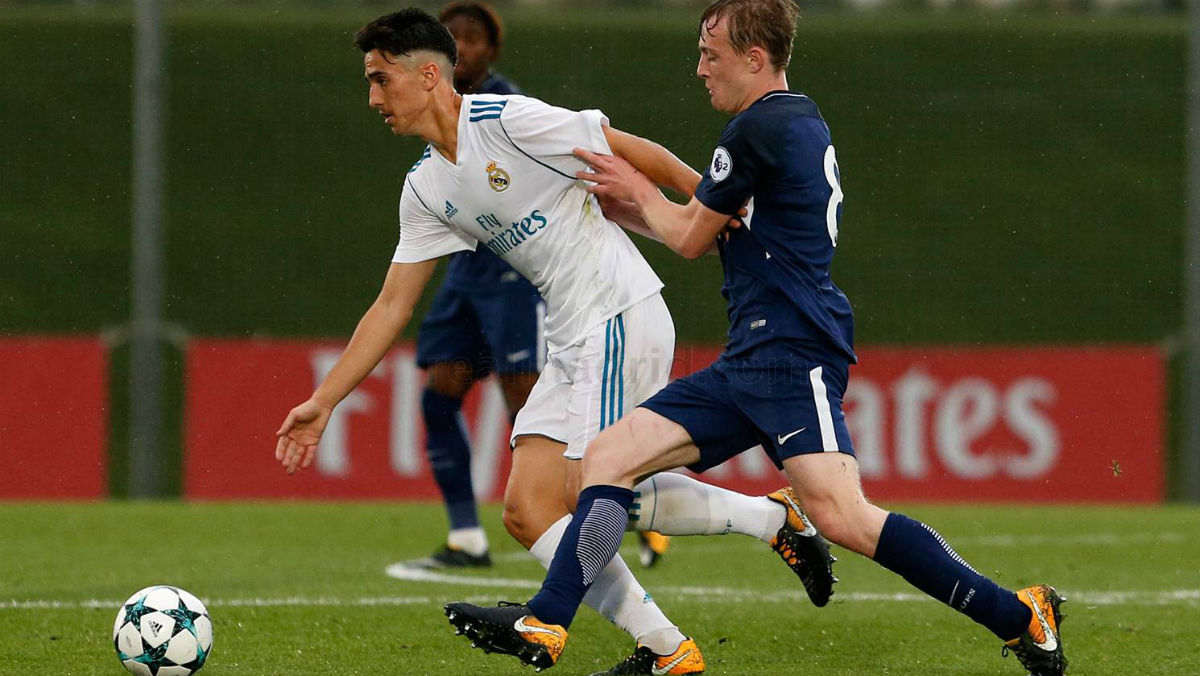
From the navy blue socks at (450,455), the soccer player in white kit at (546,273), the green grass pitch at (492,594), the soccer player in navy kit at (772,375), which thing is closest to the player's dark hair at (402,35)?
the soccer player in white kit at (546,273)

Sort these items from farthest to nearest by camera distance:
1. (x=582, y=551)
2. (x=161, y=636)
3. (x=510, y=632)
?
(x=161, y=636)
(x=582, y=551)
(x=510, y=632)

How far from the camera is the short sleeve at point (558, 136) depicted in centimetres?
494

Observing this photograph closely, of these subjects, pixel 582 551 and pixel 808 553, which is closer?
pixel 582 551

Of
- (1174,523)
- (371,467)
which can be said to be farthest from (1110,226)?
(371,467)

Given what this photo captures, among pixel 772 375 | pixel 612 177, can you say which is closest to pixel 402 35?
pixel 612 177

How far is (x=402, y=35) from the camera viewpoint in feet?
16.0

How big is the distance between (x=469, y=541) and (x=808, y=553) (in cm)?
268

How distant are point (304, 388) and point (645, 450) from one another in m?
7.08

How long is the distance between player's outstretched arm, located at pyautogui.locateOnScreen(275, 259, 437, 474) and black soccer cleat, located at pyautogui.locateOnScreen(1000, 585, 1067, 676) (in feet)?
6.44

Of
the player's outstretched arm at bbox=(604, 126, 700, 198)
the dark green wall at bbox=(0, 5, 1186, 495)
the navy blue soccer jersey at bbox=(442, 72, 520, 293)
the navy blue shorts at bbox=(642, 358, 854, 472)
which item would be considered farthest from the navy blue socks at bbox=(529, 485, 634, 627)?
the dark green wall at bbox=(0, 5, 1186, 495)

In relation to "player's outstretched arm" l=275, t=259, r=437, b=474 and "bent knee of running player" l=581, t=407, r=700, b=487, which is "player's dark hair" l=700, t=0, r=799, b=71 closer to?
"bent knee of running player" l=581, t=407, r=700, b=487

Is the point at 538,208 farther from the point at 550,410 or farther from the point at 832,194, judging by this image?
the point at 832,194

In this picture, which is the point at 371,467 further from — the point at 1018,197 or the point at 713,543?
the point at 1018,197

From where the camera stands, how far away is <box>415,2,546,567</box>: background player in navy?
23.6 ft
